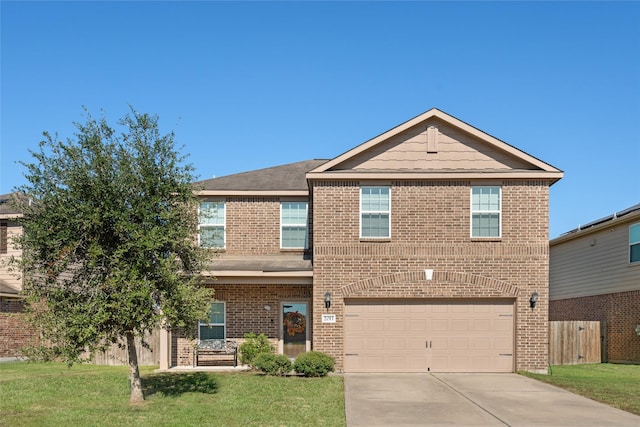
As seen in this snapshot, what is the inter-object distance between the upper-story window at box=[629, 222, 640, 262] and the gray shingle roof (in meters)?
11.4

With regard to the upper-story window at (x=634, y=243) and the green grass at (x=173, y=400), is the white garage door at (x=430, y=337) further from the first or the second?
the upper-story window at (x=634, y=243)

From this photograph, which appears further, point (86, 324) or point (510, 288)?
point (510, 288)

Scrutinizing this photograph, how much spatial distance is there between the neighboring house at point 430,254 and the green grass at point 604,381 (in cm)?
130

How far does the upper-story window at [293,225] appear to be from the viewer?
20234 millimetres

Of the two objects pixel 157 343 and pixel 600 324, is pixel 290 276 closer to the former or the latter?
pixel 157 343

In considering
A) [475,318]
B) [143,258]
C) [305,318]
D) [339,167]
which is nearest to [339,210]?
[339,167]

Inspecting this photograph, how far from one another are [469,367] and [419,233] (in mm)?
4035

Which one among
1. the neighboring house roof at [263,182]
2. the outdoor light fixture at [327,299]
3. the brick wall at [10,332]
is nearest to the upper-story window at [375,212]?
the outdoor light fixture at [327,299]

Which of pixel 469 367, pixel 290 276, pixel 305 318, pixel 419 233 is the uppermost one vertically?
pixel 419 233

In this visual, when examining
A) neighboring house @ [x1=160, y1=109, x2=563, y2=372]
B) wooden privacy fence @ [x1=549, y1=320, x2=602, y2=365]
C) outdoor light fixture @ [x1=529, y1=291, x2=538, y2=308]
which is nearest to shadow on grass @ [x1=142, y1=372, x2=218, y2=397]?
neighboring house @ [x1=160, y1=109, x2=563, y2=372]

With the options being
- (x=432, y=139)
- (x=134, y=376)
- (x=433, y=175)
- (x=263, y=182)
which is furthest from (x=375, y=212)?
(x=134, y=376)

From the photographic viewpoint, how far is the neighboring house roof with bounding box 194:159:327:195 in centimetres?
2017

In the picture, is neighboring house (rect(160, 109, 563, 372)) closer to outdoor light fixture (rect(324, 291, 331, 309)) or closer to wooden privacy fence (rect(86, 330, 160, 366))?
outdoor light fixture (rect(324, 291, 331, 309))

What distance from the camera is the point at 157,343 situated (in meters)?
20.4
